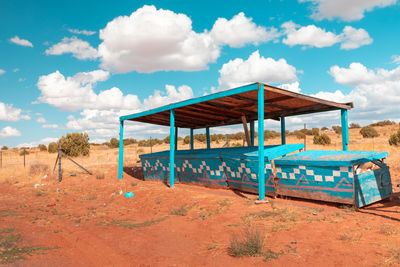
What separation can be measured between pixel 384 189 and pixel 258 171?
362 cm

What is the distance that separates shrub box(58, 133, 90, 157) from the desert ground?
22549 mm

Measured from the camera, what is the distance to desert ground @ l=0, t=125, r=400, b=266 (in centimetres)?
420

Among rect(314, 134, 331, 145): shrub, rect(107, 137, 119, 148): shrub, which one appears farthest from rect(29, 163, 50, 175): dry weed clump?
rect(107, 137, 119, 148): shrub

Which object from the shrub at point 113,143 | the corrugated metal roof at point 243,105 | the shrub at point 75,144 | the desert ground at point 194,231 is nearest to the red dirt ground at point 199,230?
the desert ground at point 194,231

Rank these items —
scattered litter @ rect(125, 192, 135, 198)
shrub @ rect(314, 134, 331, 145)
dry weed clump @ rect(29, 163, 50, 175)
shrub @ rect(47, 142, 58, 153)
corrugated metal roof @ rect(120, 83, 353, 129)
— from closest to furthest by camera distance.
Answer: corrugated metal roof @ rect(120, 83, 353, 129)
scattered litter @ rect(125, 192, 135, 198)
dry weed clump @ rect(29, 163, 50, 175)
shrub @ rect(314, 134, 331, 145)
shrub @ rect(47, 142, 58, 153)

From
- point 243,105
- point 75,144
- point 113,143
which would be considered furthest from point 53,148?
point 243,105

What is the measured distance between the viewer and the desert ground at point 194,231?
4199mm

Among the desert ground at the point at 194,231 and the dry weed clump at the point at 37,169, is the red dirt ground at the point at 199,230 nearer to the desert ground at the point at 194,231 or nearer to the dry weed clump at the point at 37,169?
the desert ground at the point at 194,231

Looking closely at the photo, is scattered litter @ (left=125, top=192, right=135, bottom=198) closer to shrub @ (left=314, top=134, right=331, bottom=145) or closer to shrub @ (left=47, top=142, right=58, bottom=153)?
shrub @ (left=314, top=134, right=331, bottom=145)

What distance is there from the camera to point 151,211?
8.25m

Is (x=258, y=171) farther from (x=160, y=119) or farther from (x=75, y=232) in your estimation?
(x=160, y=119)

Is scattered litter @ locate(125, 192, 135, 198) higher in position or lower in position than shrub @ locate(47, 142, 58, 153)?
lower

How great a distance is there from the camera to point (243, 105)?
11.4 meters

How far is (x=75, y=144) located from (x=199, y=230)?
3047 cm
